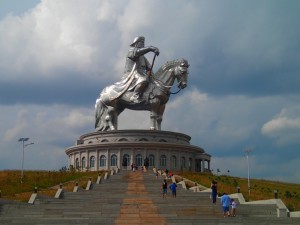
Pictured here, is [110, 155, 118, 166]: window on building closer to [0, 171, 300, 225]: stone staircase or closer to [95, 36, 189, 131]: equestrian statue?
[95, 36, 189, 131]: equestrian statue

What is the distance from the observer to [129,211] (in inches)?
907

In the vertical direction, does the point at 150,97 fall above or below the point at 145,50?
below

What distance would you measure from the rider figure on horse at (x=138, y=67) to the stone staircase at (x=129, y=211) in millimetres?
27746

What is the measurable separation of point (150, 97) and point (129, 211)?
33779 mm

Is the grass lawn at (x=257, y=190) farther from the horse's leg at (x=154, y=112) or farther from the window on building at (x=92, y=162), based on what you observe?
the window on building at (x=92, y=162)

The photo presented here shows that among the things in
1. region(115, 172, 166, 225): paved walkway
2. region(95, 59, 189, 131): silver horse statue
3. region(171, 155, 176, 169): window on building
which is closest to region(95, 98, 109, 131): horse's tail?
region(95, 59, 189, 131): silver horse statue

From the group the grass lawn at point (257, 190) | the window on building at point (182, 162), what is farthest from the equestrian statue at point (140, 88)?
the grass lawn at point (257, 190)

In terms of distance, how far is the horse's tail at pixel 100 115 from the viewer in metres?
58.1

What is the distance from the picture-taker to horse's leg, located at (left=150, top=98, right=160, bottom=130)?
5603cm

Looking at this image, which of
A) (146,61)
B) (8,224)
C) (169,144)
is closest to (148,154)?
(169,144)

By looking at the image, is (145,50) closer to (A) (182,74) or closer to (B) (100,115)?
(A) (182,74)

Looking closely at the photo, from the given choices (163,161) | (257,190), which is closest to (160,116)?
(163,161)

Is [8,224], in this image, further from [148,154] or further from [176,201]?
[148,154]

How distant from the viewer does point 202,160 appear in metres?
61.2
